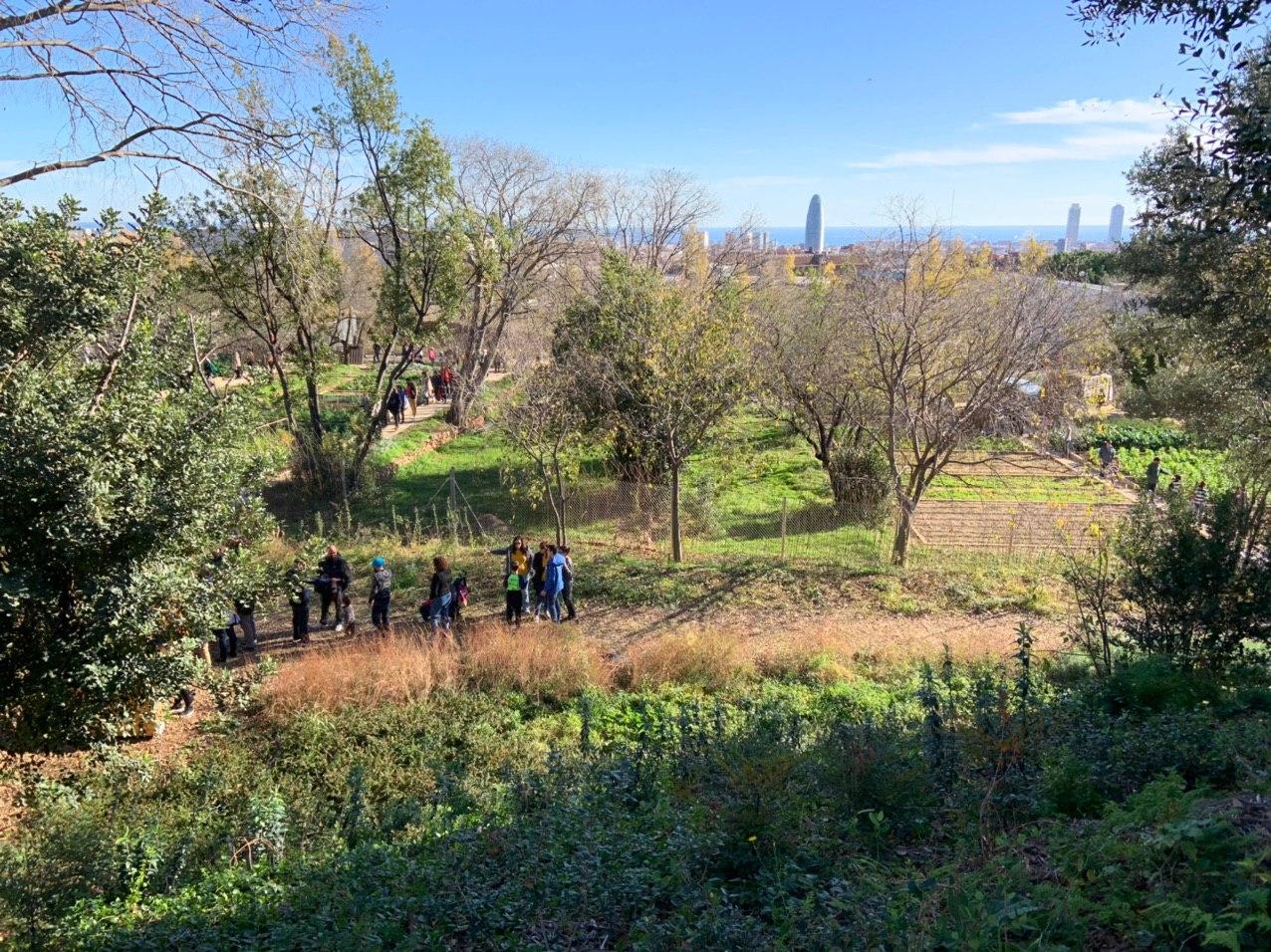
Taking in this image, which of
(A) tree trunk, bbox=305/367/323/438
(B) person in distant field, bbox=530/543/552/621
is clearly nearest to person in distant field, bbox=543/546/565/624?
(B) person in distant field, bbox=530/543/552/621

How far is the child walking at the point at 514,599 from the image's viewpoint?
11648 millimetres

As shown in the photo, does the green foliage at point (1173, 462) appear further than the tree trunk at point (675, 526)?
Yes

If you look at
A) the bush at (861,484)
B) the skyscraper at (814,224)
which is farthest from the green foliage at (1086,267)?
the skyscraper at (814,224)

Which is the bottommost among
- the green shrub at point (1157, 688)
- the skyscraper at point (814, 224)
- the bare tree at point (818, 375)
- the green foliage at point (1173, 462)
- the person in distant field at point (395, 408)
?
the green foliage at point (1173, 462)

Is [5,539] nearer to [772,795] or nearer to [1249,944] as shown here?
[772,795]

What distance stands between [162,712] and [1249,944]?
880 centimetres

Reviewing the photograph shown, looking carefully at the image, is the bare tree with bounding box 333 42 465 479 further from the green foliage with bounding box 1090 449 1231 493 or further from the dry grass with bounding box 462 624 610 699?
the green foliage with bounding box 1090 449 1231 493

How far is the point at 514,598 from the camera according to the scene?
38.8 feet

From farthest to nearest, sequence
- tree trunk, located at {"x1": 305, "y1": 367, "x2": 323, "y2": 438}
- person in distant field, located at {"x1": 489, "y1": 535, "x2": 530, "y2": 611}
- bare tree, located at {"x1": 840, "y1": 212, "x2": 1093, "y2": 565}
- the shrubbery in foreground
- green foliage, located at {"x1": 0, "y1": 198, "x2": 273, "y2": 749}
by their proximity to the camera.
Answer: tree trunk, located at {"x1": 305, "y1": 367, "x2": 323, "y2": 438}
bare tree, located at {"x1": 840, "y1": 212, "x2": 1093, "y2": 565}
person in distant field, located at {"x1": 489, "y1": 535, "x2": 530, "y2": 611}
green foliage, located at {"x1": 0, "y1": 198, "x2": 273, "y2": 749}
the shrubbery in foreground

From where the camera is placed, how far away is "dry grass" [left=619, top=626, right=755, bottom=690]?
9.88 m

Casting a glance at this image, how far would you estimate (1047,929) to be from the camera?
11.2 ft

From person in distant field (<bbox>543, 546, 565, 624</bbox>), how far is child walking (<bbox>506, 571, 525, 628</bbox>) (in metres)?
0.36

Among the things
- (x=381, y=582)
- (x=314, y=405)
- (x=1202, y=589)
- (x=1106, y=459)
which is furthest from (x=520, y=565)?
(x=1106, y=459)

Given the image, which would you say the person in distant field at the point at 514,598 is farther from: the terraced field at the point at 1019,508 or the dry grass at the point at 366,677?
the terraced field at the point at 1019,508
